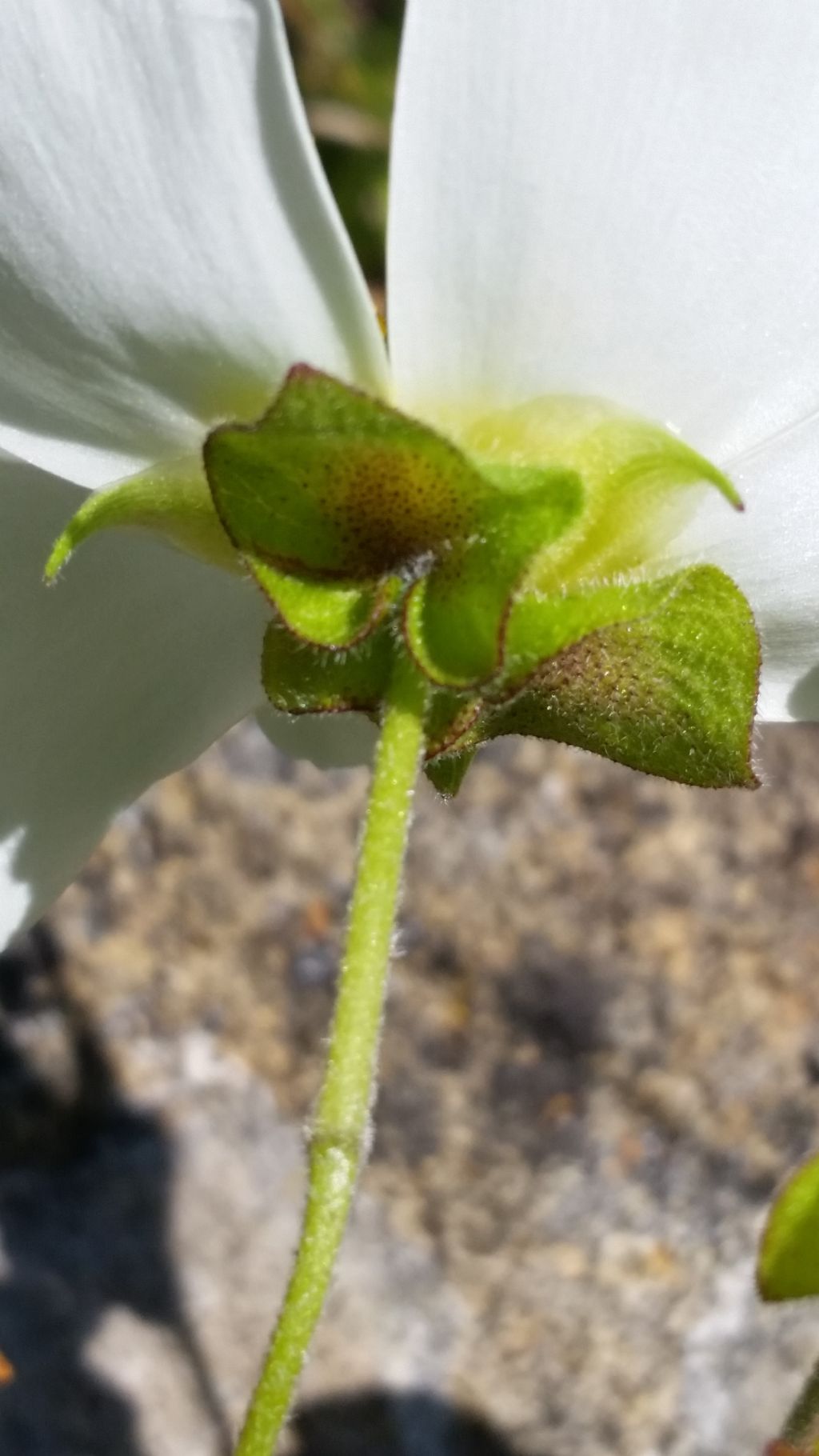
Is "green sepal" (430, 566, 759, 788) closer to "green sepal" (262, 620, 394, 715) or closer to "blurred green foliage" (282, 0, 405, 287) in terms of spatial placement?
"green sepal" (262, 620, 394, 715)

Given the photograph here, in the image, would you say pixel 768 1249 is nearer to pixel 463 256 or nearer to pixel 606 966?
pixel 463 256

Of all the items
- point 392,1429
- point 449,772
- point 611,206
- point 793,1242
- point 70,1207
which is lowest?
point 392,1429

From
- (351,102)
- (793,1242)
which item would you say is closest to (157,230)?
(793,1242)

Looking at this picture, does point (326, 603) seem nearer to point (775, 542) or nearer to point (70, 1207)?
point (775, 542)

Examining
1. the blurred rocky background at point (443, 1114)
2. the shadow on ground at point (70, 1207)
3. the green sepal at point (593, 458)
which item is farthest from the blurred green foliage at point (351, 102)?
the green sepal at point (593, 458)

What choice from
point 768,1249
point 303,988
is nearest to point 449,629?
point 768,1249
